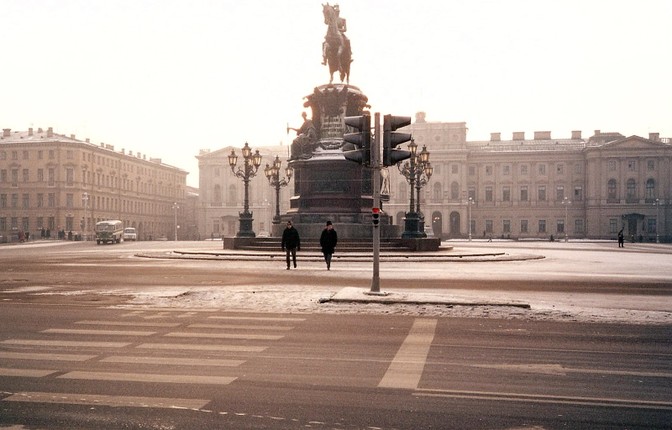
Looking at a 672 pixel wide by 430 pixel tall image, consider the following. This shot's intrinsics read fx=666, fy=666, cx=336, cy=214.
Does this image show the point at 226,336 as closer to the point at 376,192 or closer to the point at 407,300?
the point at 407,300

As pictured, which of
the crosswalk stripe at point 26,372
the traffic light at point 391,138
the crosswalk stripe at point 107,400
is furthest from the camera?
the traffic light at point 391,138

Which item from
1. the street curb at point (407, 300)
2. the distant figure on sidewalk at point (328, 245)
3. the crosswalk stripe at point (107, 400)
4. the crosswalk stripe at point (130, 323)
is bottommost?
the crosswalk stripe at point (107, 400)

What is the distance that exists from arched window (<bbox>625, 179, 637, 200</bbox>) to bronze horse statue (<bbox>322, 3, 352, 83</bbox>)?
98.6 m

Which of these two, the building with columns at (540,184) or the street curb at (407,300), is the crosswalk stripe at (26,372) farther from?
the building with columns at (540,184)

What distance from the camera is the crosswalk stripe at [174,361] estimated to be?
7.37 meters

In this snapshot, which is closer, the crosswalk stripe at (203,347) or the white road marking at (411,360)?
the white road marking at (411,360)

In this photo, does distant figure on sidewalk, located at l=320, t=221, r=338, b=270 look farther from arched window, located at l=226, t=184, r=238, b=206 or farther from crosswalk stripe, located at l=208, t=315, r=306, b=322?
arched window, located at l=226, t=184, r=238, b=206

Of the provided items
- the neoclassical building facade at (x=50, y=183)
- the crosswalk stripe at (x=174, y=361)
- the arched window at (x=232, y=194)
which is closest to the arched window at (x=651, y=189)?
the arched window at (x=232, y=194)

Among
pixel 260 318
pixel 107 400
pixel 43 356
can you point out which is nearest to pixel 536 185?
pixel 260 318

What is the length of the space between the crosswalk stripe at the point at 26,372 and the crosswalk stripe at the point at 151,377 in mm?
237

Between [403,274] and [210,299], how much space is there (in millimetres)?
8551

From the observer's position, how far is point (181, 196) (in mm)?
157125

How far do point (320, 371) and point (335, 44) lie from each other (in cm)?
3311

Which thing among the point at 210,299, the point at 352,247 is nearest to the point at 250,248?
the point at 352,247
